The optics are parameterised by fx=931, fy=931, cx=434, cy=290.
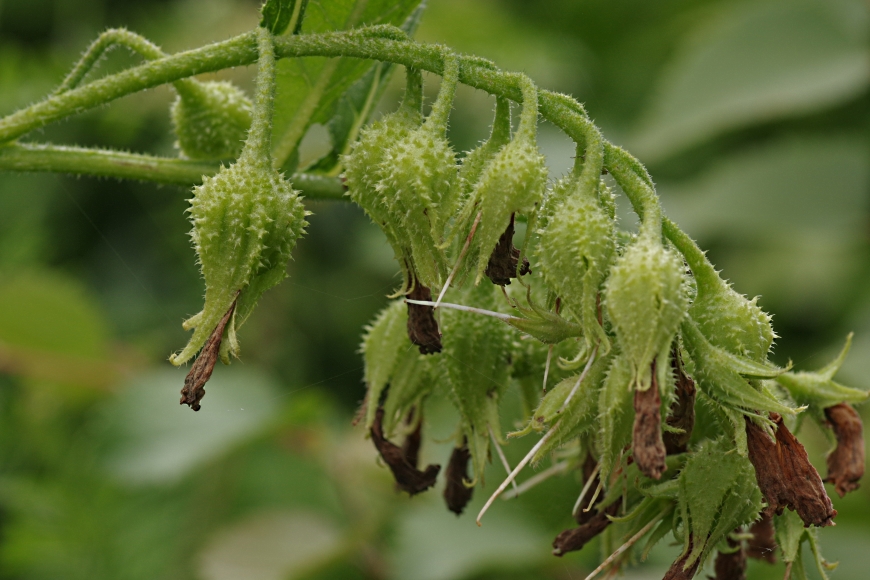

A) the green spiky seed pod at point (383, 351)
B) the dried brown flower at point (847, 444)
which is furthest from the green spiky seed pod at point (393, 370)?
the dried brown flower at point (847, 444)

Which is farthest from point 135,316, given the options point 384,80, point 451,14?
point 384,80

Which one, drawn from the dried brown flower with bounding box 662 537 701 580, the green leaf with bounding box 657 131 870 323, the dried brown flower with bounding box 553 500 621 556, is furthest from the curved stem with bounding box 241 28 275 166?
the green leaf with bounding box 657 131 870 323

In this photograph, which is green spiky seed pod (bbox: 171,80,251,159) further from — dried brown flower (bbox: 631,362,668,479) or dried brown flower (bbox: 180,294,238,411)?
dried brown flower (bbox: 631,362,668,479)

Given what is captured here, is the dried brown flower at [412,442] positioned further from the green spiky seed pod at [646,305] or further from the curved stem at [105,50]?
the curved stem at [105,50]

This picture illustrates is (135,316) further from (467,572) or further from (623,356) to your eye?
(623,356)

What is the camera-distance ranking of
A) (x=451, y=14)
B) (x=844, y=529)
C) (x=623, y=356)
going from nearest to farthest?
1. (x=623, y=356)
2. (x=844, y=529)
3. (x=451, y=14)

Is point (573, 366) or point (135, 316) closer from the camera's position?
point (573, 366)
